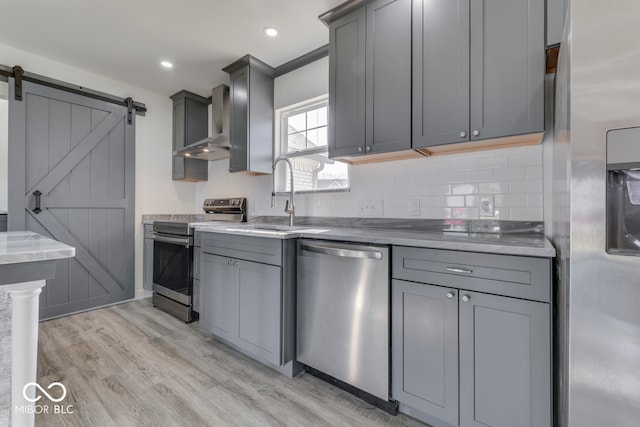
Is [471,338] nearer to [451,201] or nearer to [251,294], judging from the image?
[451,201]

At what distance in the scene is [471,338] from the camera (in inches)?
49.9

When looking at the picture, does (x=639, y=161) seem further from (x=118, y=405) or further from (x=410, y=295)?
(x=118, y=405)

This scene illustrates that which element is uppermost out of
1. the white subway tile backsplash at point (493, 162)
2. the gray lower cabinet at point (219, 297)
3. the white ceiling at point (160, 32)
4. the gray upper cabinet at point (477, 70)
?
the white ceiling at point (160, 32)

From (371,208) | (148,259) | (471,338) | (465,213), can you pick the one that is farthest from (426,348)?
(148,259)

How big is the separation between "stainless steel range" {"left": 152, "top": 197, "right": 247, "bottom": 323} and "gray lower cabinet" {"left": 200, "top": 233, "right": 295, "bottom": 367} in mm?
514

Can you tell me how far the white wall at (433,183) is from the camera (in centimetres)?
171

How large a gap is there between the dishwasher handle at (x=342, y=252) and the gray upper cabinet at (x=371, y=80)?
73 cm

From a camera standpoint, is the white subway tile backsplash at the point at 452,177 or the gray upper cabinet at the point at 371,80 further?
the white subway tile backsplash at the point at 452,177

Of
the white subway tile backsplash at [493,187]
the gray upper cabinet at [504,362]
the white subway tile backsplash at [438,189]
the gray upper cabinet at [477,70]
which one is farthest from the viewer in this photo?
the white subway tile backsplash at [438,189]

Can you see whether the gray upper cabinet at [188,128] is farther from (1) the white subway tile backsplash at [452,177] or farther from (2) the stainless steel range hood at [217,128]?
(1) the white subway tile backsplash at [452,177]

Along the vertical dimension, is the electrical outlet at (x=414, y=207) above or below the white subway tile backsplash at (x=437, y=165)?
below

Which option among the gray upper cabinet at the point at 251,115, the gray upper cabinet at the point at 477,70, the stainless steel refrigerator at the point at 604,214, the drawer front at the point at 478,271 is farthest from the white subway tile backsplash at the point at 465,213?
the gray upper cabinet at the point at 251,115

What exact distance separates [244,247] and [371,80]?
1472 mm

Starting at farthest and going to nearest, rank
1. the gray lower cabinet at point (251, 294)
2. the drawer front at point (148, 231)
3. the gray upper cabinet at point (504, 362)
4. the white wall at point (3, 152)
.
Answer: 1. the drawer front at point (148, 231)
2. the white wall at point (3, 152)
3. the gray lower cabinet at point (251, 294)
4. the gray upper cabinet at point (504, 362)
